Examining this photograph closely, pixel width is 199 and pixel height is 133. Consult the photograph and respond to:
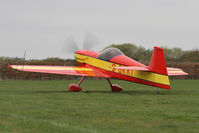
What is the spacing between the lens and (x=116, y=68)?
1338 centimetres

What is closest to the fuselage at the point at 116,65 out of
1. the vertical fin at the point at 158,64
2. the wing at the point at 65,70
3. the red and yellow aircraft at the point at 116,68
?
the red and yellow aircraft at the point at 116,68

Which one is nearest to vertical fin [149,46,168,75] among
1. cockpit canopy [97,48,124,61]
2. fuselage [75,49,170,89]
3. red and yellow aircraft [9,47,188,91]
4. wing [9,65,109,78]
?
red and yellow aircraft [9,47,188,91]

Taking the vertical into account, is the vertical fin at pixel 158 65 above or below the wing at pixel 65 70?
above

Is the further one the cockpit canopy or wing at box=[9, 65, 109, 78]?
the cockpit canopy

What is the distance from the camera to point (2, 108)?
8703 millimetres

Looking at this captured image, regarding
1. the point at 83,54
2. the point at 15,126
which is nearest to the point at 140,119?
the point at 15,126

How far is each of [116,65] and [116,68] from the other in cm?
200

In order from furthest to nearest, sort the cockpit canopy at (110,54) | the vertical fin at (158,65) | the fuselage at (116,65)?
the cockpit canopy at (110,54) < the fuselage at (116,65) < the vertical fin at (158,65)

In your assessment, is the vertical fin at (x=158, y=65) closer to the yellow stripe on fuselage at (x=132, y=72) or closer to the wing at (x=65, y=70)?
the yellow stripe on fuselage at (x=132, y=72)

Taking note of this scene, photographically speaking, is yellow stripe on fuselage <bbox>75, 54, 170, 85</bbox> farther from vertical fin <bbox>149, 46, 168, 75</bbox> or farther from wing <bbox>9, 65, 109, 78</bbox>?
wing <bbox>9, 65, 109, 78</bbox>

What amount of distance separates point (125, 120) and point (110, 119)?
1.01 feet

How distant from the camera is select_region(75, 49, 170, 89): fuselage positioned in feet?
45.1

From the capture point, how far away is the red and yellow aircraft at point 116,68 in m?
13.7

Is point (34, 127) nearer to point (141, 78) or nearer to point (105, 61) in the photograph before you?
point (141, 78)
